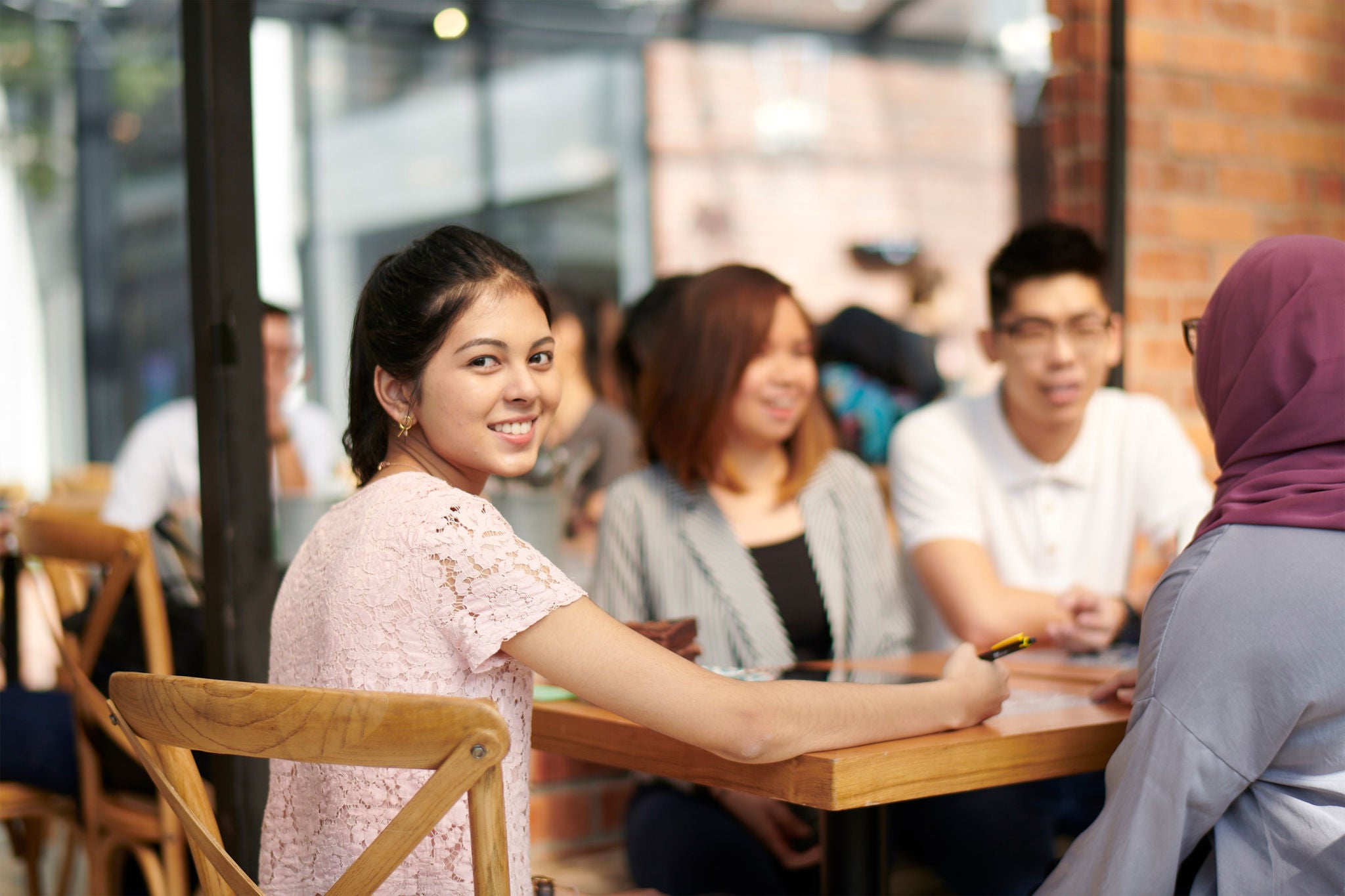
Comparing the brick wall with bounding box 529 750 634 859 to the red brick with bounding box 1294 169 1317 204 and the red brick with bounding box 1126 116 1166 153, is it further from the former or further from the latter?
the red brick with bounding box 1294 169 1317 204

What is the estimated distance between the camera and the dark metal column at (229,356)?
2.14 m

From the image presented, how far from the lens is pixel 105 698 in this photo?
214 centimetres

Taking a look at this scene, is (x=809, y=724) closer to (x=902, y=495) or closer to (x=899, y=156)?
(x=902, y=495)

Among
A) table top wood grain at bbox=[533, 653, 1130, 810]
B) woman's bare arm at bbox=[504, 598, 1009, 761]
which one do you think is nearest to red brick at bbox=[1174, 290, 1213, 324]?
table top wood grain at bbox=[533, 653, 1130, 810]

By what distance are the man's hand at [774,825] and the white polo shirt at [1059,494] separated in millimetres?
587

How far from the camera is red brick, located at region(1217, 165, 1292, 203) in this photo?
3.36 meters

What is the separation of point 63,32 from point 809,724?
26.9ft

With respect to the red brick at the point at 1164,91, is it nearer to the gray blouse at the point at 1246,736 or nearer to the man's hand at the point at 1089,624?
the man's hand at the point at 1089,624

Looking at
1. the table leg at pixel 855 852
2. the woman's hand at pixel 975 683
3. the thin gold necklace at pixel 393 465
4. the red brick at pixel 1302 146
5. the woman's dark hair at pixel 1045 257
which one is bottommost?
the table leg at pixel 855 852

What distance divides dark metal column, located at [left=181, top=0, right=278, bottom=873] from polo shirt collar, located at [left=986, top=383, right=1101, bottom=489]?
1.45 metres

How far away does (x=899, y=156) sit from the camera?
8.00 meters

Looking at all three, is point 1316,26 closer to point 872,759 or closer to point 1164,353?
point 1164,353

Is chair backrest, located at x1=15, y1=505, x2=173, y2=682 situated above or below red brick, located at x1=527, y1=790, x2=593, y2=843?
above

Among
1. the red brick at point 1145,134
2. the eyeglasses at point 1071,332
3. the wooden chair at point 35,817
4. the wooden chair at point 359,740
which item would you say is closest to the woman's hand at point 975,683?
the wooden chair at point 359,740
